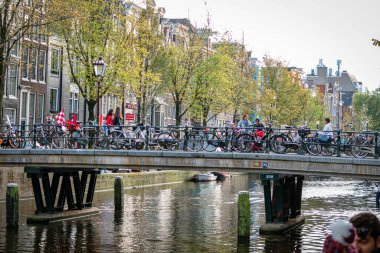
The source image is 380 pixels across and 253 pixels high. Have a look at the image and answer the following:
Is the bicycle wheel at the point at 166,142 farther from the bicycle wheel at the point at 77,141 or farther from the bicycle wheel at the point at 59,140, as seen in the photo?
the bicycle wheel at the point at 59,140

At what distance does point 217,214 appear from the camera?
1693 inches

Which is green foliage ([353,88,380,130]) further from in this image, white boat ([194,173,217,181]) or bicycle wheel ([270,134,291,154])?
bicycle wheel ([270,134,291,154])

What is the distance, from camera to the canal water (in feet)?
97.8

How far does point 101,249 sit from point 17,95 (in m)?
32.0

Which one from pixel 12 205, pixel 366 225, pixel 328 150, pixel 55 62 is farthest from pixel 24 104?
pixel 366 225

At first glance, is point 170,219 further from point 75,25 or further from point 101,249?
point 75,25

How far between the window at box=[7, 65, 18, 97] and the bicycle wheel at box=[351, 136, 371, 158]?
33.4 m

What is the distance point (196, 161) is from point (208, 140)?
0.92 m

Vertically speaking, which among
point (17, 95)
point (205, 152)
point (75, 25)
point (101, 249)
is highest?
point (75, 25)

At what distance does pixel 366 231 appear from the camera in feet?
20.5

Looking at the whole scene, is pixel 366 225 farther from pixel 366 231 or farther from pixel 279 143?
pixel 279 143

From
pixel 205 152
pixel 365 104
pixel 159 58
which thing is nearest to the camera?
pixel 205 152

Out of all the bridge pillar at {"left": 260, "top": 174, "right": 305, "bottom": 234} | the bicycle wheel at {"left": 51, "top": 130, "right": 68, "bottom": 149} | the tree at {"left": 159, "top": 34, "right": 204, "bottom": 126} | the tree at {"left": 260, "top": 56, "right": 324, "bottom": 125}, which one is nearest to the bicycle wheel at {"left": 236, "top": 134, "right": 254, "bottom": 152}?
the bridge pillar at {"left": 260, "top": 174, "right": 305, "bottom": 234}

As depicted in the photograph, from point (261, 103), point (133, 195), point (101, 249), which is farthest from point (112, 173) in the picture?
point (261, 103)
